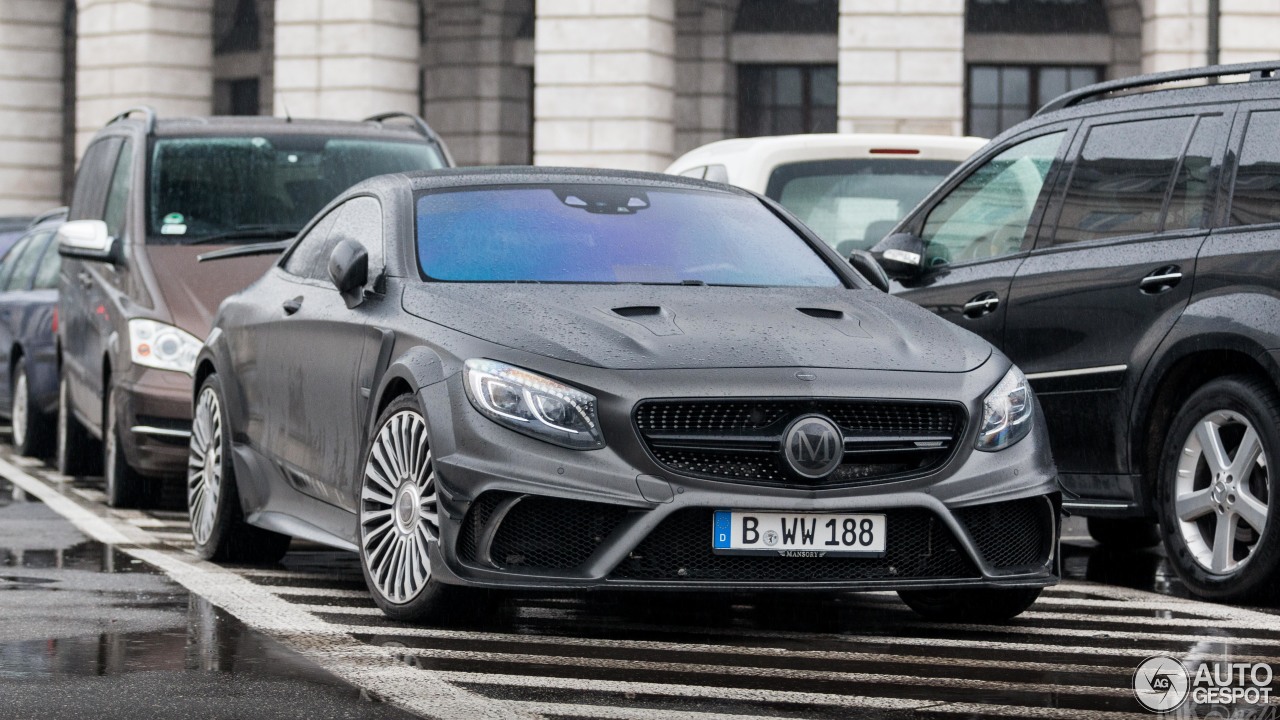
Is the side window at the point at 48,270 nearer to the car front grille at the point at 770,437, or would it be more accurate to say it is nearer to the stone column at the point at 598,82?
the car front grille at the point at 770,437

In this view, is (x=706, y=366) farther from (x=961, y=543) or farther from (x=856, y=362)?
(x=961, y=543)

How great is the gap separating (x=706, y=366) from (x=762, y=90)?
31320mm

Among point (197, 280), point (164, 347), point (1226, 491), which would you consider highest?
point (197, 280)

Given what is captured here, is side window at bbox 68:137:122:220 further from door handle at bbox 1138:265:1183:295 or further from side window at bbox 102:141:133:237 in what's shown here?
door handle at bbox 1138:265:1183:295

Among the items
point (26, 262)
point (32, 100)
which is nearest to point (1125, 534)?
point (26, 262)

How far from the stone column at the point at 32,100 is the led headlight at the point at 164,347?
29.8 m

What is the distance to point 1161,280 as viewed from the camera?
870 centimetres

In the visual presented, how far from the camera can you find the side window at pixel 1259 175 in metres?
8.36

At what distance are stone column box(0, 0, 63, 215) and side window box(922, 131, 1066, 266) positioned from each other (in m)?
32.3

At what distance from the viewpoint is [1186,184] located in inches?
347

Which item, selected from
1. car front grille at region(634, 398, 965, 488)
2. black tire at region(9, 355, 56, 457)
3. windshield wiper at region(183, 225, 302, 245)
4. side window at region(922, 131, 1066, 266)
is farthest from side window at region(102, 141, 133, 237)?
car front grille at region(634, 398, 965, 488)

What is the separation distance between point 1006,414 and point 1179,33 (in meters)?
24.0

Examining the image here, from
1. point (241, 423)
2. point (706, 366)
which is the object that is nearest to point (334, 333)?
point (241, 423)

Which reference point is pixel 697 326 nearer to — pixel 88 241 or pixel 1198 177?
pixel 1198 177
